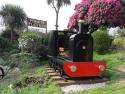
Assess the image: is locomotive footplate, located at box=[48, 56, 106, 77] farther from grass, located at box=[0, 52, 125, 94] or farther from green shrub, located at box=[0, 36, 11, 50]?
green shrub, located at box=[0, 36, 11, 50]

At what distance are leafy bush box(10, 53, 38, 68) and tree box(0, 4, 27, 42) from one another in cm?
768

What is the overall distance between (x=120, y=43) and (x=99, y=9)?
4.46m

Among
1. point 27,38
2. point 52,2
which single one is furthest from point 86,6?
point 52,2

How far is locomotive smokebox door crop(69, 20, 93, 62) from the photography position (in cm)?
793

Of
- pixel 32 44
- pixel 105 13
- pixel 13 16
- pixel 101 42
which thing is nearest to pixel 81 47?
pixel 101 42

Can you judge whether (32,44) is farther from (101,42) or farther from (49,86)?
(49,86)

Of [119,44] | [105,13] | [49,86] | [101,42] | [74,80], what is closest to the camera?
[49,86]

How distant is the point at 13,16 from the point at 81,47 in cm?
1329

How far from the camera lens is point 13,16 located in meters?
20.5

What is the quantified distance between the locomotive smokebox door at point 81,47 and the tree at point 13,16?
1272cm

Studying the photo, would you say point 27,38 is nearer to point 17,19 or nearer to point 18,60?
point 18,60

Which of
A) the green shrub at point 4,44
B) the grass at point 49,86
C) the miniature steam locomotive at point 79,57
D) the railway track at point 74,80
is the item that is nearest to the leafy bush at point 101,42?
the grass at point 49,86

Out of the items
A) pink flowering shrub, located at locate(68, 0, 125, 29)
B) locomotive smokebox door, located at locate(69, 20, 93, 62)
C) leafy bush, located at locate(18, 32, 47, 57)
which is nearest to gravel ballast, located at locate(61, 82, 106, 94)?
locomotive smokebox door, located at locate(69, 20, 93, 62)

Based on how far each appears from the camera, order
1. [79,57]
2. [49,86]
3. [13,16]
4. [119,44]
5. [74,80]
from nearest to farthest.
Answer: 1. [49,86]
2. [74,80]
3. [79,57]
4. [119,44]
5. [13,16]
